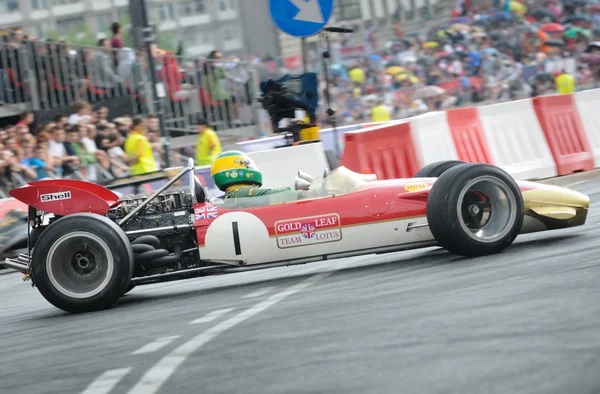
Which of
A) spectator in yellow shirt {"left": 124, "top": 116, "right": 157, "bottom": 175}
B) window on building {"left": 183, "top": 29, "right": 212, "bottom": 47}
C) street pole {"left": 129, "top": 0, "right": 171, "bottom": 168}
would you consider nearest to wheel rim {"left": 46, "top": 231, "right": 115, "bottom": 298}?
street pole {"left": 129, "top": 0, "right": 171, "bottom": 168}

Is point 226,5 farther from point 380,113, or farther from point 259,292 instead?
point 259,292

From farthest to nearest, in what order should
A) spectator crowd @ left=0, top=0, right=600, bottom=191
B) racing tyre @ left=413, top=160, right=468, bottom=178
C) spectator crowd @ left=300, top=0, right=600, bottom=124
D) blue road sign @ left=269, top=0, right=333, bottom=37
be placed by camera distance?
spectator crowd @ left=300, top=0, right=600, bottom=124
spectator crowd @ left=0, top=0, right=600, bottom=191
blue road sign @ left=269, top=0, right=333, bottom=37
racing tyre @ left=413, top=160, right=468, bottom=178

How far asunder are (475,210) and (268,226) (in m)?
1.53

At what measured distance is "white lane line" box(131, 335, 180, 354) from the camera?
5.69 m

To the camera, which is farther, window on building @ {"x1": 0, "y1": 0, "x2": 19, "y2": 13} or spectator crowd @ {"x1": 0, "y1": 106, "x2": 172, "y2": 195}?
window on building @ {"x1": 0, "y1": 0, "x2": 19, "y2": 13}

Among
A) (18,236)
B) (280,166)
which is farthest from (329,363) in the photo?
(18,236)

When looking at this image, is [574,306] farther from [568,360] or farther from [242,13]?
[242,13]

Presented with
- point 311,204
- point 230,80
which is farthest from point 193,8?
point 311,204

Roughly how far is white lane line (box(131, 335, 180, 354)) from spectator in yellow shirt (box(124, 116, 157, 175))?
384 inches

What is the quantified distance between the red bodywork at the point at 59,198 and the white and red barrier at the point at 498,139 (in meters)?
5.48

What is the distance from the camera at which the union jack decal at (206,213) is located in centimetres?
805

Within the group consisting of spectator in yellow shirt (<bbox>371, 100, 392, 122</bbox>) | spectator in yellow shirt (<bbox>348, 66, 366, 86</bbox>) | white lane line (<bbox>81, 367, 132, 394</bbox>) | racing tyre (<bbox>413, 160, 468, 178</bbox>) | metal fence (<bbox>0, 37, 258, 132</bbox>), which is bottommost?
white lane line (<bbox>81, 367, 132, 394</bbox>)

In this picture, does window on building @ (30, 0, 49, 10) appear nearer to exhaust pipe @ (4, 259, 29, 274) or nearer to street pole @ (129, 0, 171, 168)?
street pole @ (129, 0, 171, 168)

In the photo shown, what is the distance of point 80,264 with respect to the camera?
306 inches
